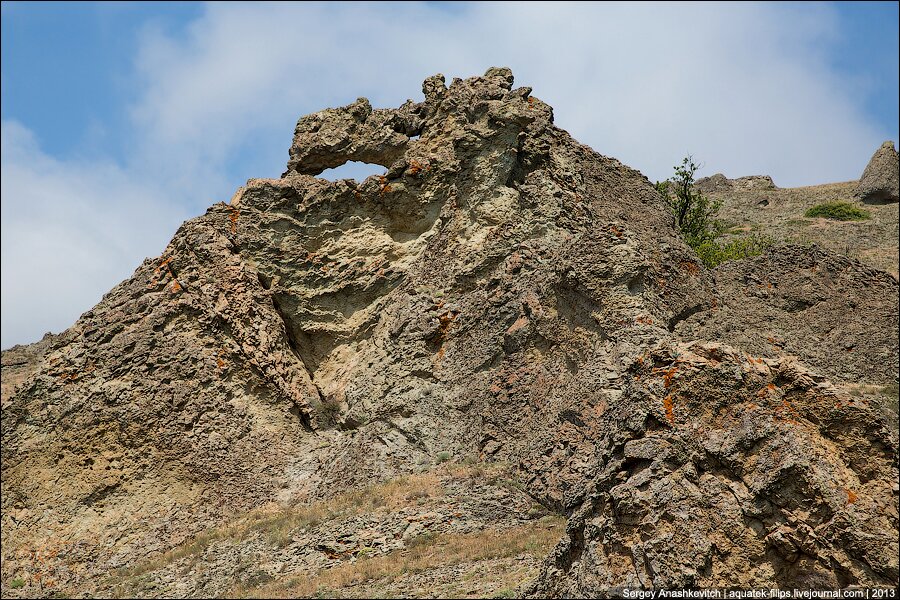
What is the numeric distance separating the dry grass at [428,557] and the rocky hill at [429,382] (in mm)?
80

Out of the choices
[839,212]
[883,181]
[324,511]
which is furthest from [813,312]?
[883,181]

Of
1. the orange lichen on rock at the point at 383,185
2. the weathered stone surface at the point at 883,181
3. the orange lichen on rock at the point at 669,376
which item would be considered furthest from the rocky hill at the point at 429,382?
the weathered stone surface at the point at 883,181

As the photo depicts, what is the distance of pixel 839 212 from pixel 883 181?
590 cm

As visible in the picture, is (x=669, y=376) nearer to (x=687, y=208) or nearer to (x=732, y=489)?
(x=732, y=489)

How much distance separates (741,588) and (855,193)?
5712 cm

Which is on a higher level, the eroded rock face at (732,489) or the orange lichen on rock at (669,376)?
the orange lichen on rock at (669,376)

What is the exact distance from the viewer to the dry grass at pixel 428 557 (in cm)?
1681

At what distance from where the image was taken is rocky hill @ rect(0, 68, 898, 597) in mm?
13156

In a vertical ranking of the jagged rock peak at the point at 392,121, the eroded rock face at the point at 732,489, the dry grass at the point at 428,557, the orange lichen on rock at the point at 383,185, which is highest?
the jagged rock peak at the point at 392,121

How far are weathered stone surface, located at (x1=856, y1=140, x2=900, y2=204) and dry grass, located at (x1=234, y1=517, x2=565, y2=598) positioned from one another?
167 ft

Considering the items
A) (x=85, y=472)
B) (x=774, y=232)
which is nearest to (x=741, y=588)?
(x=85, y=472)

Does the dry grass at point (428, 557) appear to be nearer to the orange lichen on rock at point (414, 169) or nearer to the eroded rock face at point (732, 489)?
the eroded rock face at point (732, 489)

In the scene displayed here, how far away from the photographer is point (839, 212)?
56.3m

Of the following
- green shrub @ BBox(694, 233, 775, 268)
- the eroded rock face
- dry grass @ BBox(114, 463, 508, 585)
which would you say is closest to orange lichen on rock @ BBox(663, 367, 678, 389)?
the eroded rock face
